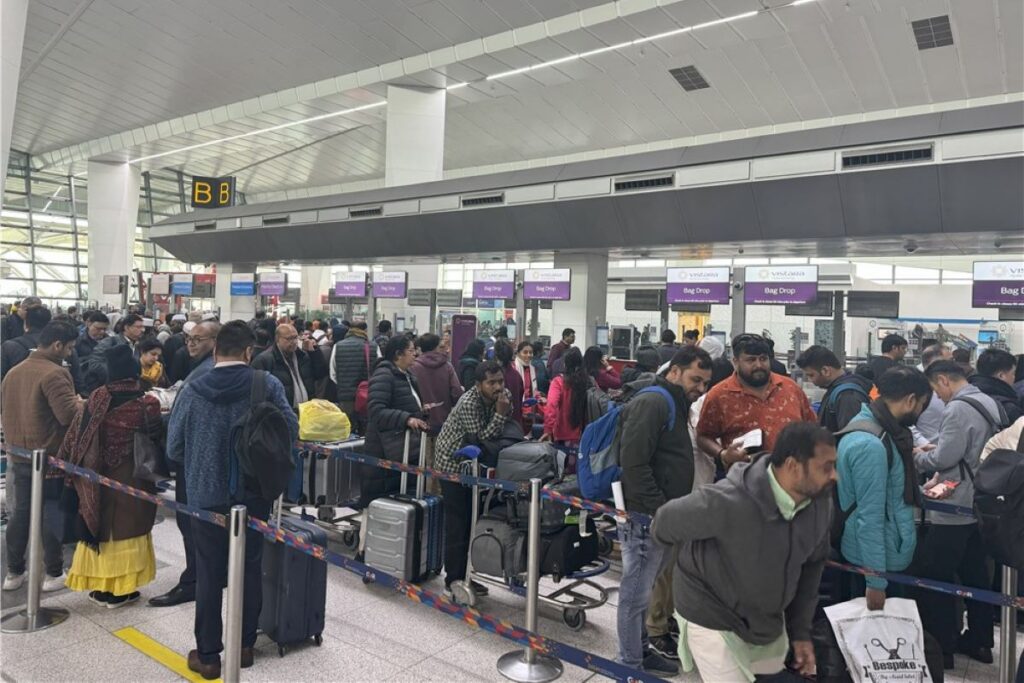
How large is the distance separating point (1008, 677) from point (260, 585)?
159 inches

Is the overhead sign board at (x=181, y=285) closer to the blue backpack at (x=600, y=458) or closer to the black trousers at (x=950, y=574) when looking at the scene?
A: the blue backpack at (x=600, y=458)

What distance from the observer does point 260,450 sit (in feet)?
11.4

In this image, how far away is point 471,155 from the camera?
89.5ft

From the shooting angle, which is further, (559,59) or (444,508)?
(559,59)

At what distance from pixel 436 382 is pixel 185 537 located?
2.44 m

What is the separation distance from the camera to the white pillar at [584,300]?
44.5 ft

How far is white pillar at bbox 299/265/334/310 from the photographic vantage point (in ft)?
119

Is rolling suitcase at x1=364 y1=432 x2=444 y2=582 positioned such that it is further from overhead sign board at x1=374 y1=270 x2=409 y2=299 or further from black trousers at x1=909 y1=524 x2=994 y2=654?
overhead sign board at x1=374 y1=270 x2=409 y2=299

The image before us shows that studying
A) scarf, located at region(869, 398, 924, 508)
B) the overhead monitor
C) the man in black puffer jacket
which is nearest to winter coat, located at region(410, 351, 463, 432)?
the man in black puffer jacket

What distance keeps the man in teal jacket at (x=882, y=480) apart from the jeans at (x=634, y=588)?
942mm

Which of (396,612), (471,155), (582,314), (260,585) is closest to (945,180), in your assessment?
(582,314)

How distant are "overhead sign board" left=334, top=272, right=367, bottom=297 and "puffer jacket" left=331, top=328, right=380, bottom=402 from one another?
876cm

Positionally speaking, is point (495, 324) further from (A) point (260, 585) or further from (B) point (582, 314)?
(A) point (260, 585)

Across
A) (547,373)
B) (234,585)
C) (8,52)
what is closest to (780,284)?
(547,373)
